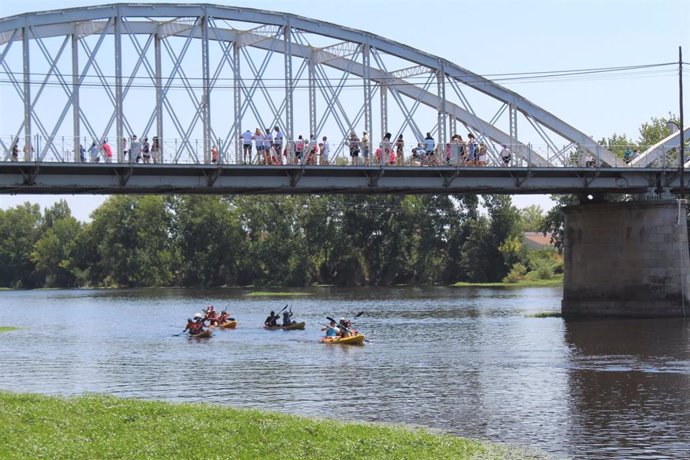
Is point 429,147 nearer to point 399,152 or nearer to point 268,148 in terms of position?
point 399,152

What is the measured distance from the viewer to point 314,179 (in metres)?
61.4

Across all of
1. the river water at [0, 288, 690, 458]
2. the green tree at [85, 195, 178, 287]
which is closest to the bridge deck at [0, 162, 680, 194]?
the river water at [0, 288, 690, 458]

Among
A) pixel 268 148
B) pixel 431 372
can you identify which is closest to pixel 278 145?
pixel 268 148

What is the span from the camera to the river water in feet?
104

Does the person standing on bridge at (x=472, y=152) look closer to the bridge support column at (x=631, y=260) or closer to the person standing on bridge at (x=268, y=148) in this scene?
the bridge support column at (x=631, y=260)

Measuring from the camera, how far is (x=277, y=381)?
136ft

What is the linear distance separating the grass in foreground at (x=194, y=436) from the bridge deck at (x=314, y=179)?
83.1 ft

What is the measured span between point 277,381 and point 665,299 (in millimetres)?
31669

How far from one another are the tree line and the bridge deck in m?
82.2

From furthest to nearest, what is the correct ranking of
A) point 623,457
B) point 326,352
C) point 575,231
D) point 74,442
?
point 575,231 → point 326,352 → point 623,457 → point 74,442

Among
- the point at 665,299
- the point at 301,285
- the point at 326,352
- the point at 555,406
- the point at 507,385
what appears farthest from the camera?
the point at 301,285

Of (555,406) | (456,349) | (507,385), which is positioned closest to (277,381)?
(507,385)

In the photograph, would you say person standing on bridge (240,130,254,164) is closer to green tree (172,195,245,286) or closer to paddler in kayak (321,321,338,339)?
paddler in kayak (321,321,338,339)

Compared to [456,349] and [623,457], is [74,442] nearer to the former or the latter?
[623,457]
